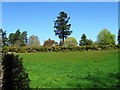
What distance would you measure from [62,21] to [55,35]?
460 centimetres

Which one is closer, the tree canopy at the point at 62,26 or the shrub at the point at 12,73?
the shrub at the point at 12,73

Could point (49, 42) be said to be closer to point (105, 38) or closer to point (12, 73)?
point (105, 38)

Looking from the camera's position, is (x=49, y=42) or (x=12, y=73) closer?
(x=12, y=73)

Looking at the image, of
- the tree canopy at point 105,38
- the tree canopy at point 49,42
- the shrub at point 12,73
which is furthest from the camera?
the tree canopy at point 105,38

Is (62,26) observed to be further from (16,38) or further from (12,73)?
(12,73)

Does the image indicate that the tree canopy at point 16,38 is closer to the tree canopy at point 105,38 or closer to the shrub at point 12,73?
the tree canopy at point 105,38

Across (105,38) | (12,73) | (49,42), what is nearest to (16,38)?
(49,42)

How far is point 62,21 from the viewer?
86.1m

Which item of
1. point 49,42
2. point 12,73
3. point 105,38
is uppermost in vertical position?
point 105,38

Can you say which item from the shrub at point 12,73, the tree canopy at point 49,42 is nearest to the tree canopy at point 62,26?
the tree canopy at point 49,42

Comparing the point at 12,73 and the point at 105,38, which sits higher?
the point at 105,38

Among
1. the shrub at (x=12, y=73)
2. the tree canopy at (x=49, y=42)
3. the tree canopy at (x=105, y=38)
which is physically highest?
the tree canopy at (x=105, y=38)

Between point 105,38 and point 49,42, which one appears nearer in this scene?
point 105,38

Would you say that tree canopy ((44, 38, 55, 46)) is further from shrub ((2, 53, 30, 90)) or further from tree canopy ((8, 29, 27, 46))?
shrub ((2, 53, 30, 90))
